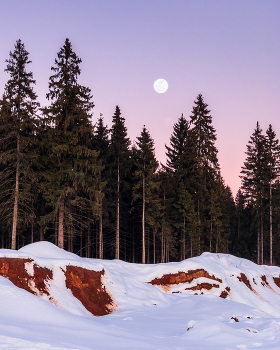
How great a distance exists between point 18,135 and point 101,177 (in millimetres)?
9868

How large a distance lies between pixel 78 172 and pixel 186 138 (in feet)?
67.3

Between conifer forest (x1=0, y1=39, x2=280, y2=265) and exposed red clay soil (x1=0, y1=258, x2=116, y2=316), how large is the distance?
352 inches

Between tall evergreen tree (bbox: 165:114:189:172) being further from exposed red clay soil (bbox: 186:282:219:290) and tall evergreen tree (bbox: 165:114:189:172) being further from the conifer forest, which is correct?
exposed red clay soil (bbox: 186:282:219:290)

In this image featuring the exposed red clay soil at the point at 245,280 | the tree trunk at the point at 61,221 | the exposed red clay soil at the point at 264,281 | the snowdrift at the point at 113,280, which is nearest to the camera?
the snowdrift at the point at 113,280

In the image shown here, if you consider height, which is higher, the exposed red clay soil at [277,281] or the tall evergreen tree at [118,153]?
the tall evergreen tree at [118,153]

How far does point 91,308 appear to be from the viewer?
32.0 feet

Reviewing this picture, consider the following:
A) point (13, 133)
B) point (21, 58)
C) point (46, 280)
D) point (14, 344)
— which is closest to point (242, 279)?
point (46, 280)

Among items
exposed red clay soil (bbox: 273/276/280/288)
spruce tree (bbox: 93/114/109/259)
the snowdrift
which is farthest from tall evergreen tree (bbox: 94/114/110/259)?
exposed red clay soil (bbox: 273/276/280/288)

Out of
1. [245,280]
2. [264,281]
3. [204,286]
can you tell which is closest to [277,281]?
[264,281]

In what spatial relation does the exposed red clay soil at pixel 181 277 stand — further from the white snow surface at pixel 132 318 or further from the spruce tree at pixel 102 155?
the spruce tree at pixel 102 155

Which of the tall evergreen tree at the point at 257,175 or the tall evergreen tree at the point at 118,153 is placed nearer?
the tall evergreen tree at the point at 118,153

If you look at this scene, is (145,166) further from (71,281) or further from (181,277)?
(71,281)

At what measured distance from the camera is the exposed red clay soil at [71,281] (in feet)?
30.4

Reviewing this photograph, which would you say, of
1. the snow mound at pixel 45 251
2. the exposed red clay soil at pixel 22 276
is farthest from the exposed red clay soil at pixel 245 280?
the exposed red clay soil at pixel 22 276
